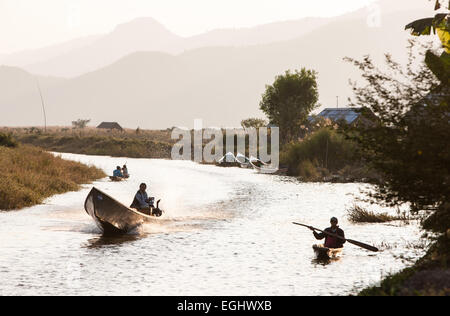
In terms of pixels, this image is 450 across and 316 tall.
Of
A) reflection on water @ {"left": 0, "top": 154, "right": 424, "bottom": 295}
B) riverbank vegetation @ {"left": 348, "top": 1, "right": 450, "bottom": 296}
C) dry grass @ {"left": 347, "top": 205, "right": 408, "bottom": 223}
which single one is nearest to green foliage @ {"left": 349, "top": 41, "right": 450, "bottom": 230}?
riverbank vegetation @ {"left": 348, "top": 1, "right": 450, "bottom": 296}

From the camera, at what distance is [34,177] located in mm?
35219

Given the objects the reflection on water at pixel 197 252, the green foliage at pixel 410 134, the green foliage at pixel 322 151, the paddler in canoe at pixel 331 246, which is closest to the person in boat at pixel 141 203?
the reflection on water at pixel 197 252

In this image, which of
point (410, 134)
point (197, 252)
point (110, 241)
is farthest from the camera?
point (110, 241)

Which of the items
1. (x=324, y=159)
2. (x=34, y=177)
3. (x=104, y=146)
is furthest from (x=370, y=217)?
(x=104, y=146)

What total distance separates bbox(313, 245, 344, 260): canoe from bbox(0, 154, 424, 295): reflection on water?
0.27m

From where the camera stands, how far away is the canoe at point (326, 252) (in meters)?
18.8

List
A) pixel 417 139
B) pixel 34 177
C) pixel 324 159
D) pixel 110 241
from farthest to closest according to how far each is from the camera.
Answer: pixel 324 159 < pixel 34 177 < pixel 110 241 < pixel 417 139

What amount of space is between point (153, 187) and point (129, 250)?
966 inches

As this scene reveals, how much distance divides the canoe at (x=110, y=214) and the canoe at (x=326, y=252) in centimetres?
729

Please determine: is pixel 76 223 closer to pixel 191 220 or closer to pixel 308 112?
pixel 191 220

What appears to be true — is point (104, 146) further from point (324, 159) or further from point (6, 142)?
point (324, 159)

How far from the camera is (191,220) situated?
1114 inches

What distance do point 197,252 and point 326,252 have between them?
4.03 meters
